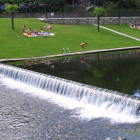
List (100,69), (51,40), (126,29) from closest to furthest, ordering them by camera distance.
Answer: (100,69), (51,40), (126,29)

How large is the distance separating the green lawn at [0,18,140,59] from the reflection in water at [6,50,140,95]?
359cm

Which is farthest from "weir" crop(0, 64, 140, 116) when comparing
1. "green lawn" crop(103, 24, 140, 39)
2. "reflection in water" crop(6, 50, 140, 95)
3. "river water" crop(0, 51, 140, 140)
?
"green lawn" crop(103, 24, 140, 39)

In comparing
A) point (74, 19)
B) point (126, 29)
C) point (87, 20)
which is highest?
point (74, 19)

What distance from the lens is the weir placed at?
47.5 feet

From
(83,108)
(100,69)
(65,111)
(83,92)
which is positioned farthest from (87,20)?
(65,111)

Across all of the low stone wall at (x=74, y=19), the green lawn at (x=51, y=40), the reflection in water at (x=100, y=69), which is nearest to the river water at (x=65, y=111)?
the reflection in water at (x=100, y=69)

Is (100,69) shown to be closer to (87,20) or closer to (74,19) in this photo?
(74,19)

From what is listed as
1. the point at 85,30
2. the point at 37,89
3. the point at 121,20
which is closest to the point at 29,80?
the point at 37,89

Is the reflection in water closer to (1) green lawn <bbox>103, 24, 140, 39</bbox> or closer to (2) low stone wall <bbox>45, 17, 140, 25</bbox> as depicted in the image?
(1) green lawn <bbox>103, 24, 140, 39</bbox>

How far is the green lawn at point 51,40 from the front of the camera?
102 ft

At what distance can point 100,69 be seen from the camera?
2331 cm

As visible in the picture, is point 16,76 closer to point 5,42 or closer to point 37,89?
point 37,89

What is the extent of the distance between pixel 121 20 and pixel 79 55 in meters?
25.4

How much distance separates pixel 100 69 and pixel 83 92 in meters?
6.73
